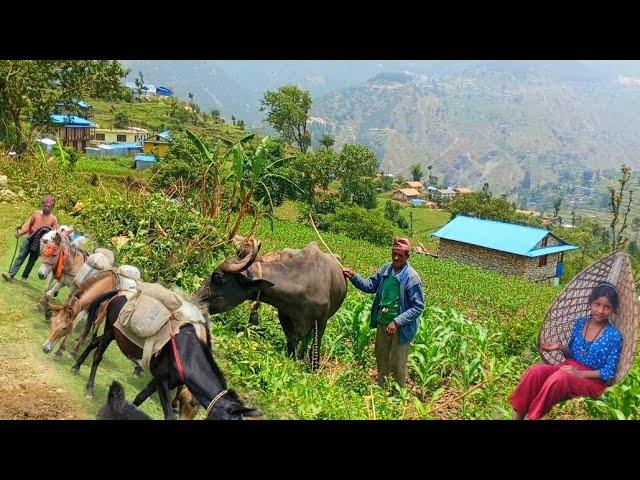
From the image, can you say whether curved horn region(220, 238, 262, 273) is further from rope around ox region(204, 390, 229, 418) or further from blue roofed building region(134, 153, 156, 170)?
blue roofed building region(134, 153, 156, 170)

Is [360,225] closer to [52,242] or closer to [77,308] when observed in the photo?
[52,242]

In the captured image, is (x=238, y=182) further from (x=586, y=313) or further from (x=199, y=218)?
(x=586, y=313)

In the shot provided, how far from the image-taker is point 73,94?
7.22 m

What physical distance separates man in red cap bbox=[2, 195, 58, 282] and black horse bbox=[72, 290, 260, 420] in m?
1.22

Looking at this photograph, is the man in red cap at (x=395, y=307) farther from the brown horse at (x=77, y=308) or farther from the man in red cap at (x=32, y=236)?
the man in red cap at (x=32, y=236)

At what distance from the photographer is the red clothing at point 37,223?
14.6 ft

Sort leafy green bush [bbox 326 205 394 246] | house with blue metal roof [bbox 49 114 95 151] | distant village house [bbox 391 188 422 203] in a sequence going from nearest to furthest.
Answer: house with blue metal roof [bbox 49 114 95 151] < leafy green bush [bbox 326 205 394 246] < distant village house [bbox 391 188 422 203]

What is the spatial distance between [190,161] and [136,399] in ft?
10.8

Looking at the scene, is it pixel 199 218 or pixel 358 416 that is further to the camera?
pixel 199 218

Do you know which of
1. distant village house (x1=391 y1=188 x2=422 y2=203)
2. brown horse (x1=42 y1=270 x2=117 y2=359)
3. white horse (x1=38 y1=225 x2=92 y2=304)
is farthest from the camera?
distant village house (x1=391 y1=188 x2=422 y2=203)

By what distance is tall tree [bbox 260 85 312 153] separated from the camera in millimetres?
7345

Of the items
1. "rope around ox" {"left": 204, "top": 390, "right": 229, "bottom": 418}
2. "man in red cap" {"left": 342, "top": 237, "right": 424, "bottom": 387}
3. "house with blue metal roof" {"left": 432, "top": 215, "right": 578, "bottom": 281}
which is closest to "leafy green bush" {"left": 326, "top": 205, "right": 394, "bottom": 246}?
"house with blue metal roof" {"left": 432, "top": 215, "right": 578, "bottom": 281}

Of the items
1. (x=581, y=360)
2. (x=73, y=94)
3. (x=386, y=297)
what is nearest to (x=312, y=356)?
(x=386, y=297)

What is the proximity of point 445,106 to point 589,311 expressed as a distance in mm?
16206
